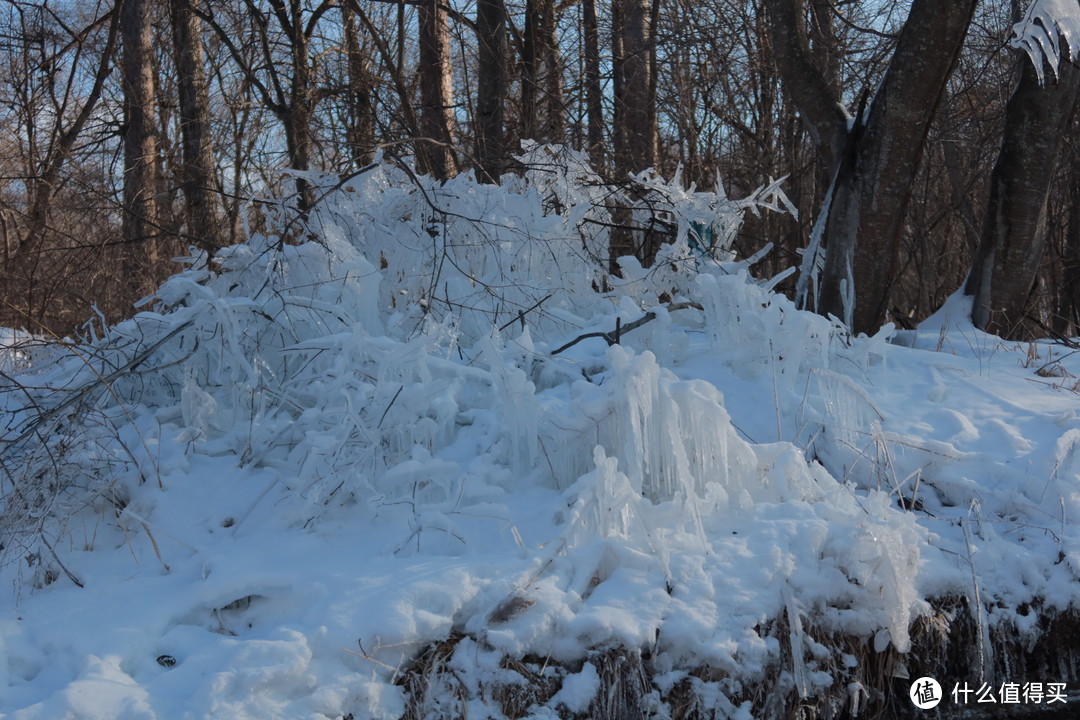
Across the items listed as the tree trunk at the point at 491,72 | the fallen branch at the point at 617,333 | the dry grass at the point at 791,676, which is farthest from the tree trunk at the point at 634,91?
the dry grass at the point at 791,676

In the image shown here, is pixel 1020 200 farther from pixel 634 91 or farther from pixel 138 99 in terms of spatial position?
pixel 138 99

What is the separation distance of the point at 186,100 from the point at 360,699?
7.58m

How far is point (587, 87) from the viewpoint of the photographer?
32.8 feet

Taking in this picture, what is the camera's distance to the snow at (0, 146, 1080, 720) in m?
2.94

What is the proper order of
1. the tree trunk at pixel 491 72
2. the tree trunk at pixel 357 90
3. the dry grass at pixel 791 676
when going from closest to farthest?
the dry grass at pixel 791 676, the tree trunk at pixel 491 72, the tree trunk at pixel 357 90

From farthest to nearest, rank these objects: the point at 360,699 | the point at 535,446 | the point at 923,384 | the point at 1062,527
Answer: the point at 923,384 < the point at 535,446 < the point at 1062,527 < the point at 360,699

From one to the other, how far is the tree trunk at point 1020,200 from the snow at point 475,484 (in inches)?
48.8

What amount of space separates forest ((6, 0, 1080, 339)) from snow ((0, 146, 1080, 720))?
138 centimetres

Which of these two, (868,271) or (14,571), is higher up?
(868,271)

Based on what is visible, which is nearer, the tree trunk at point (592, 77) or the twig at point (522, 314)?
the twig at point (522, 314)

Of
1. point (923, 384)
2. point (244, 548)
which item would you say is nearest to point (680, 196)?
point (923, 384)

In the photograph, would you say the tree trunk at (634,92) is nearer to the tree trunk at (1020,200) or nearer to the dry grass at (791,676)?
the tree trunk at (1020,200)

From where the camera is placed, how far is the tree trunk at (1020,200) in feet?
20.2

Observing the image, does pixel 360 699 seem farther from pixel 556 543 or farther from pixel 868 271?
pixel 868 271
